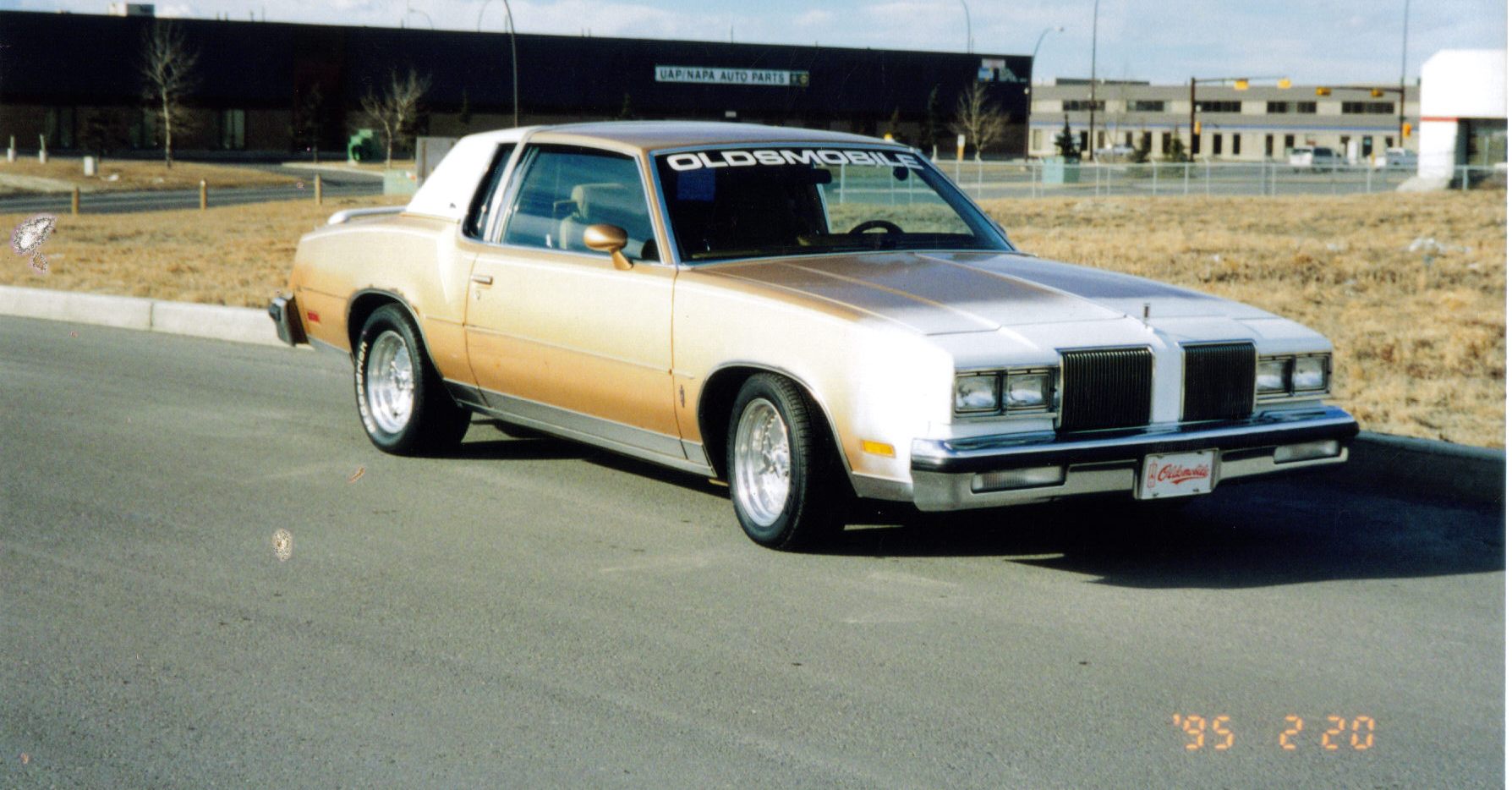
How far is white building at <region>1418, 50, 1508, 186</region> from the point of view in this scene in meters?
41.9

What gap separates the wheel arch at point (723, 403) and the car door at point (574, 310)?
0.16 metres

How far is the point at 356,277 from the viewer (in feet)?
25.9

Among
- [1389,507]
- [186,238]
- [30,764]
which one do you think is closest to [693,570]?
[30,764]

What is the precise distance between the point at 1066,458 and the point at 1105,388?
0.99 feet

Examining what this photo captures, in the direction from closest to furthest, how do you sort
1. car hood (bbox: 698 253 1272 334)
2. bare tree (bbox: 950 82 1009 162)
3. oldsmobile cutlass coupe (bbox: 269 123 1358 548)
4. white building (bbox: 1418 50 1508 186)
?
oldsmobile cutlass coupe (bbox: 269 123 1358 548)
car hood (bbox: 698 253 1272 334)
white building (bbox: 1418 50 1508 186)
bare tree (bbox: 950 82 1009 162)

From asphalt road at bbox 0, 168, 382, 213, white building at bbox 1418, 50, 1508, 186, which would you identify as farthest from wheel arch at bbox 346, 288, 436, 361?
white building at bbox 1418, 50, 1508, 186

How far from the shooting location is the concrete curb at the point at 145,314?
1267 cm

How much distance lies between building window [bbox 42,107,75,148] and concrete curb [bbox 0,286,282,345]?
6875cm

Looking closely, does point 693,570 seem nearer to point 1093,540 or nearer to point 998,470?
point 998,470

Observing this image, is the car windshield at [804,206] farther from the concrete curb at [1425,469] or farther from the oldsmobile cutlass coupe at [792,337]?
the concrete curb at [1425,469]

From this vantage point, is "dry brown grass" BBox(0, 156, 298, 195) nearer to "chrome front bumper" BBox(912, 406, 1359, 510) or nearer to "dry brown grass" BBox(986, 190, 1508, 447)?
"dry brown grass" BBox(986, 190, 1508, 447)

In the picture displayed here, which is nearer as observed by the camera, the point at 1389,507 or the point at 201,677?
the point at 201,677

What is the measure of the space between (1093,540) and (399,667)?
9.26 ft

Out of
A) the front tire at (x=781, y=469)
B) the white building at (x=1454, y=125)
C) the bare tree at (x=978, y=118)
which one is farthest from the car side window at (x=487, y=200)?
the bare tree at (x=978, y=118)
